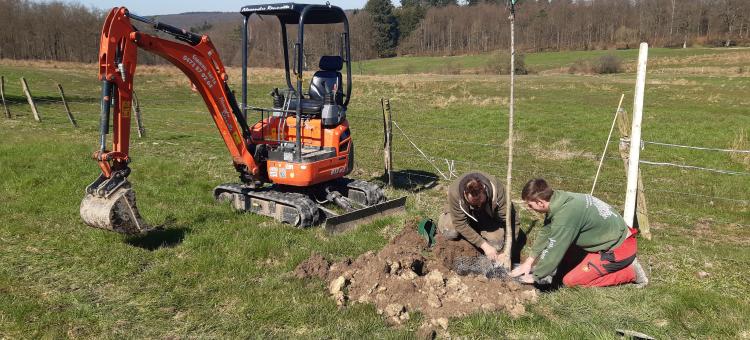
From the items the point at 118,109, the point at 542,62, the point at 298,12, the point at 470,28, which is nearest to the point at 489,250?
the point at 298,12

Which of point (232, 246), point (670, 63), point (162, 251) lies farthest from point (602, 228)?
point (670, 63)

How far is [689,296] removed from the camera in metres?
5.54

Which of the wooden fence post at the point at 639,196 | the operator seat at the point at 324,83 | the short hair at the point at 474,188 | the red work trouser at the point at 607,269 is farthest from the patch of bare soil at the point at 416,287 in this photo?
the operator seat at the point at 324,83

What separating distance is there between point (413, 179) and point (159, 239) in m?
5.78

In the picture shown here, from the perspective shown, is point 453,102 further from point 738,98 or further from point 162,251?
point 162,251

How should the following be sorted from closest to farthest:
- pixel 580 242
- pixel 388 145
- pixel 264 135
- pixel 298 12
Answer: pixel 580 242 < pixel 298 12 < pixel 264 135 < pixel 388 145

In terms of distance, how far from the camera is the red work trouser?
5777mm

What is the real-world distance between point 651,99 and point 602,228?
2868 centimetres

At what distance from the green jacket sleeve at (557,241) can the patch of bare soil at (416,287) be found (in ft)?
1.07

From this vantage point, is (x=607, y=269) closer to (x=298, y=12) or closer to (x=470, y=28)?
(x=298, y=12)

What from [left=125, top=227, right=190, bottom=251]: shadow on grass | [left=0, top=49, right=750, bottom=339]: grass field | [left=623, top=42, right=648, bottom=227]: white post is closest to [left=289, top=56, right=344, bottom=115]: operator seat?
[left=0, top=49, right=750, bottom=339]: grass field

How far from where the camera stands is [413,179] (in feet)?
38.3

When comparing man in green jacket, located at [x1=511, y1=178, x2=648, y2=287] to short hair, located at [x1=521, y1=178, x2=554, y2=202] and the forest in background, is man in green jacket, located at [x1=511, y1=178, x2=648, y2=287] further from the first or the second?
the forest in background

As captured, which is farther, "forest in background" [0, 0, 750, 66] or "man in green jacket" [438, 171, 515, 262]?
"forest in background" [0, 0, 750, 66]
